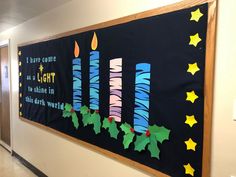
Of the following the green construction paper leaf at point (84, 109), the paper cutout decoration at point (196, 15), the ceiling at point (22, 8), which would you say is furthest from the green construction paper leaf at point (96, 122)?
the ceiling at point (22, 8)

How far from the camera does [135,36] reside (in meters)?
1.69

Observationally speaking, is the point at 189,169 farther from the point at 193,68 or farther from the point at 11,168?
the point at 11,168

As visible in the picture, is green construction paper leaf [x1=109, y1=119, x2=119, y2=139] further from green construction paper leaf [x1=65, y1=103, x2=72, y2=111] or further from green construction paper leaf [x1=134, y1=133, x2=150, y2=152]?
green construction paper leaf [x1=65, y1=103, x2=72, y2=111]

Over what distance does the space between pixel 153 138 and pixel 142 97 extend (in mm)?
322

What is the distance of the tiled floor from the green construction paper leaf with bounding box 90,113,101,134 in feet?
5.78

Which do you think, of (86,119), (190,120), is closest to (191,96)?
(190,120)

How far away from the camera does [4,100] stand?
4422 mm

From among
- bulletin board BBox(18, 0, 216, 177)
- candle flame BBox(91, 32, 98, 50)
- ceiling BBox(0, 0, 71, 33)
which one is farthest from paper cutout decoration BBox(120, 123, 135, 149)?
ceiling BBox(0, 0, 71, 33)

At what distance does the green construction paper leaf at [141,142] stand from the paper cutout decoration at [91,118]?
0.50 metres

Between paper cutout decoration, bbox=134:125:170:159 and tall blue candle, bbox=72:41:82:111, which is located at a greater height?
tall blue candle, bbox=72:41:82:111

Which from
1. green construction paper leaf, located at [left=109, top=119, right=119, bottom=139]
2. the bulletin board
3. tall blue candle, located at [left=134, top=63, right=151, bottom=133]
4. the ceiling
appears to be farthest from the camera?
the ceiling

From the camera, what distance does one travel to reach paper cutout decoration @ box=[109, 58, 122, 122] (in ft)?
5.99

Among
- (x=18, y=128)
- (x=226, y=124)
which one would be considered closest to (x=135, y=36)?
(x=226, y=124)

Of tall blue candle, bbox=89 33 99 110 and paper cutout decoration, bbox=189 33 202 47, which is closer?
paper cutout decoration, bbox=189 33 202 47
